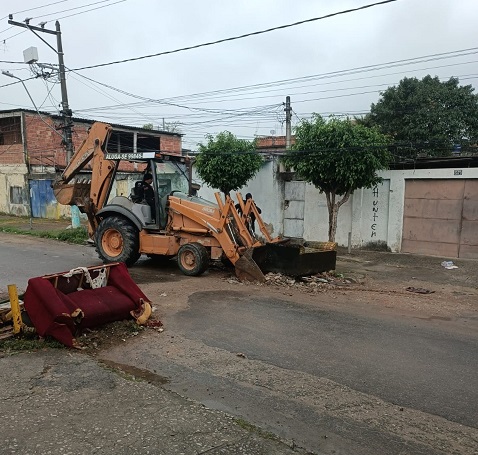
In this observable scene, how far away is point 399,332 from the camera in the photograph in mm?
6375

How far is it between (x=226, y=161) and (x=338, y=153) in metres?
4.27

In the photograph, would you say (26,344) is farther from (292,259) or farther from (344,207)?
(344,207)

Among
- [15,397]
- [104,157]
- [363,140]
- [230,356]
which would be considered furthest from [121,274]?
[363,140]

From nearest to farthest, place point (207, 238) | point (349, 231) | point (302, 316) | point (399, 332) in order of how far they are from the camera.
A: 1. point (399, 332)
2. point (302, 316)
3. point (207, 238)
4. point (349, 231)

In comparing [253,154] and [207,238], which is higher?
[253,154]

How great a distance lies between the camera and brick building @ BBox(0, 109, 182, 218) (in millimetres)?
27000

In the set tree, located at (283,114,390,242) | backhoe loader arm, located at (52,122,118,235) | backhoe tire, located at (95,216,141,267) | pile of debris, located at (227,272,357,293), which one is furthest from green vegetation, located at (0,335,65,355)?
tree, located at (283,114,390,242)

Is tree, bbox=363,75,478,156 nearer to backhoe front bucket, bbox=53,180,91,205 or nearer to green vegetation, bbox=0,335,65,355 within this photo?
backhoe front bucket, bbox=53,180,91,205

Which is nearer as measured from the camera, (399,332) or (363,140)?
(399,332)

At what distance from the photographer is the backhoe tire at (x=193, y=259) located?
9.77 meters

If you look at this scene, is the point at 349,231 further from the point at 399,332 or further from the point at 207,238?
the point at 399,332

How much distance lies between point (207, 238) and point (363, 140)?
19.4ft

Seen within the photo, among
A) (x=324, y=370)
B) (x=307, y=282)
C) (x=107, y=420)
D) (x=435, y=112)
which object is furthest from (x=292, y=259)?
(x=435, y=112)

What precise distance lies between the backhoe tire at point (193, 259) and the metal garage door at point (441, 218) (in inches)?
325
